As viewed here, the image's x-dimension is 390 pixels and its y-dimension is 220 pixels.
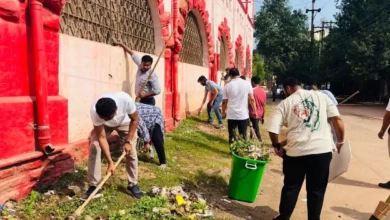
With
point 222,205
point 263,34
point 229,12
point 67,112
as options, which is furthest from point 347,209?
point 263,34

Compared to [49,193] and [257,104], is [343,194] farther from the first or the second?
[49,193]

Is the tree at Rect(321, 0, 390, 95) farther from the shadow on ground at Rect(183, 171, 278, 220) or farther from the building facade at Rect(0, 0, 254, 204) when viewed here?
the shadow on ground at Rect(183, 171, 278, 220)

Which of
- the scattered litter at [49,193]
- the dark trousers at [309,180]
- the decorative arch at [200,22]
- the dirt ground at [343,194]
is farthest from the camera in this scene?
the decorative arch at [200,22]

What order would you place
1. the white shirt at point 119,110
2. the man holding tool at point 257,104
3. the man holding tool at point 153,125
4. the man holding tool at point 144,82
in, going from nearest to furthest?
the white shirt at point 119,110, the man holding tool at point 153,125, the man holding tool at point 144,82, the man holding tool at point 257,104

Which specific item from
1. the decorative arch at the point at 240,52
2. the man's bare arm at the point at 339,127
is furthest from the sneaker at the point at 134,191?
the decorative arch at the point at 240,52

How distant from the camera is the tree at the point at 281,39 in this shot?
3541 centimetres

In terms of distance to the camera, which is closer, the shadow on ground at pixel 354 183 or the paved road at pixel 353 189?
the paved road at pixel 353 189

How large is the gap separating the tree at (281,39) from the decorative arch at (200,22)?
22.8 m

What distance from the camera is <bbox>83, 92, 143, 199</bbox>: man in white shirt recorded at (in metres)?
3.83

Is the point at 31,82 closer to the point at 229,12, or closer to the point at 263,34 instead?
the point at 229,12

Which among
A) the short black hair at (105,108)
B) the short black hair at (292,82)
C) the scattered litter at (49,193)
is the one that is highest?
the short black hair at (292,82)

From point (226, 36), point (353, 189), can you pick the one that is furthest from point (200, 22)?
point (353, 189)

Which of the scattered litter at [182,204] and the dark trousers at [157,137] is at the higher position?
the dark trousers at [157,137]

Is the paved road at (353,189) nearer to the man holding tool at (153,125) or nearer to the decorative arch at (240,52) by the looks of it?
the man holding tool at (153,125)
